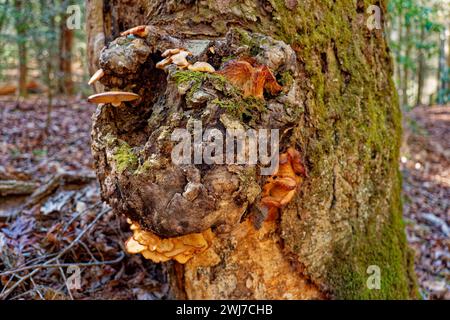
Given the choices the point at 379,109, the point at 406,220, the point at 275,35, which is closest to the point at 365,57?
the point at 379,109

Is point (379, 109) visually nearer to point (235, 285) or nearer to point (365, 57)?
point (365, 57)

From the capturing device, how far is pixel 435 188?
250 inches

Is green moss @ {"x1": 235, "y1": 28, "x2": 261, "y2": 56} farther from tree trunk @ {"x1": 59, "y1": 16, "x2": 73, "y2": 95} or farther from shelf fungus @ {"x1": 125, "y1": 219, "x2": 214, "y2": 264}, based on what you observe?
tree trunk @ {"x1": 59, "y1": 16, "x2": 73, "y2": 95}

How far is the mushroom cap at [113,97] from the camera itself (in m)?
1.72

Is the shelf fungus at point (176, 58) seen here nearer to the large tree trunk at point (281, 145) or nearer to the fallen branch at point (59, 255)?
the large tree trunk at point (281, 145)

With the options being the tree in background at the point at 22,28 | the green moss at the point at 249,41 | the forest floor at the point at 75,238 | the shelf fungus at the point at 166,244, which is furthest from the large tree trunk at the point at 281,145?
the tree in background at the point at 22,28

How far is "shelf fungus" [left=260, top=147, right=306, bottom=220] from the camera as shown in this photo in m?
1.89

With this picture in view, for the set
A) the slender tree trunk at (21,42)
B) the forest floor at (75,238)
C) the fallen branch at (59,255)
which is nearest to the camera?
the fallen branch at (59,255)

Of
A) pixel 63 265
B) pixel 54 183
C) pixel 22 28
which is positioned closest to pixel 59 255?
pixel 63 265

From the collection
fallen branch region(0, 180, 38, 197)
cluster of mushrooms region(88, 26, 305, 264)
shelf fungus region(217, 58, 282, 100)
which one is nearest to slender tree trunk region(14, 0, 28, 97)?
fallen branch region(0, 180, 38, 197)

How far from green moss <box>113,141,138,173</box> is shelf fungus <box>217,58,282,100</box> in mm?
533

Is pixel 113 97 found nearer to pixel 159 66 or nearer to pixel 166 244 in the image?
pixel 159 66

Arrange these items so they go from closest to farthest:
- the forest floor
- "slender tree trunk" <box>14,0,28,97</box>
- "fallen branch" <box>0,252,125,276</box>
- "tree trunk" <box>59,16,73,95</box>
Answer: "fallen branch" <box>0,252,125,276</box>, the forest floor, "slender tree trunk" <box>14,0,28,97</box>, "tree trunk" <box>59,16,73,95</box>
